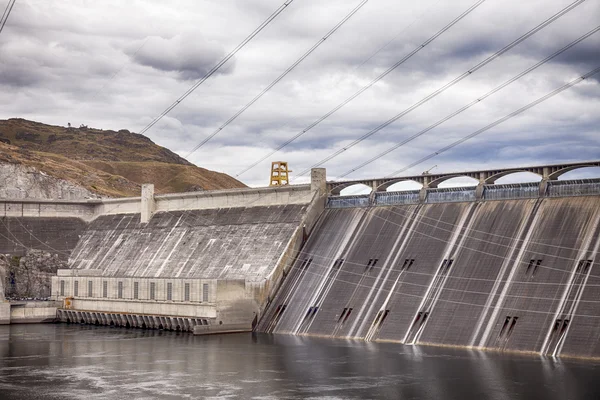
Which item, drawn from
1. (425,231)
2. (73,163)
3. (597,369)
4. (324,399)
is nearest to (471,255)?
(425,231)

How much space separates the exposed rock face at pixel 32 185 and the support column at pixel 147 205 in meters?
24.8

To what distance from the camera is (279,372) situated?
162 ft

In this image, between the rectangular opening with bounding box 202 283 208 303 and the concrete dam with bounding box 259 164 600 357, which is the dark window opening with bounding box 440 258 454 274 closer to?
the concrete dam with bounding box 259 164 600 357

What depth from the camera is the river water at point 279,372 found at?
43.0 meters

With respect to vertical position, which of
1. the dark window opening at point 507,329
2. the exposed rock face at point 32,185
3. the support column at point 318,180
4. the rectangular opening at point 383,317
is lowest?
the dark window opening at point 507,329

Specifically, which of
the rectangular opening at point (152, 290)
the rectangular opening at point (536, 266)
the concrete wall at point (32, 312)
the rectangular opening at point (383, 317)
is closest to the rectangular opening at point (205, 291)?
the rectangular opening at point (152, 290)

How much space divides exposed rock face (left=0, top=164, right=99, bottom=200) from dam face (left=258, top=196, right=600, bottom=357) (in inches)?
2169

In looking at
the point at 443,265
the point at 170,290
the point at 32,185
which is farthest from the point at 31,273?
the point at 443,265

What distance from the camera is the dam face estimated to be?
53.0m

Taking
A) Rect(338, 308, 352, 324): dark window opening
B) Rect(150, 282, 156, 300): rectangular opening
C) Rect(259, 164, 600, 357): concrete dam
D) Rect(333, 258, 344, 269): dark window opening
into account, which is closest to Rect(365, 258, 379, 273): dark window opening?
Rect(259, 164, 600, 357): concrete dam

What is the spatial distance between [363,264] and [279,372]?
19.8 metres

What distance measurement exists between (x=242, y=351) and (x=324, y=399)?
17.5m

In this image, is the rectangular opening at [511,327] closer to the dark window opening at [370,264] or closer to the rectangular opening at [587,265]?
the rectangular opening at [587,265]

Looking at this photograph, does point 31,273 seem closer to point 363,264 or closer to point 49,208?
point 49,208
